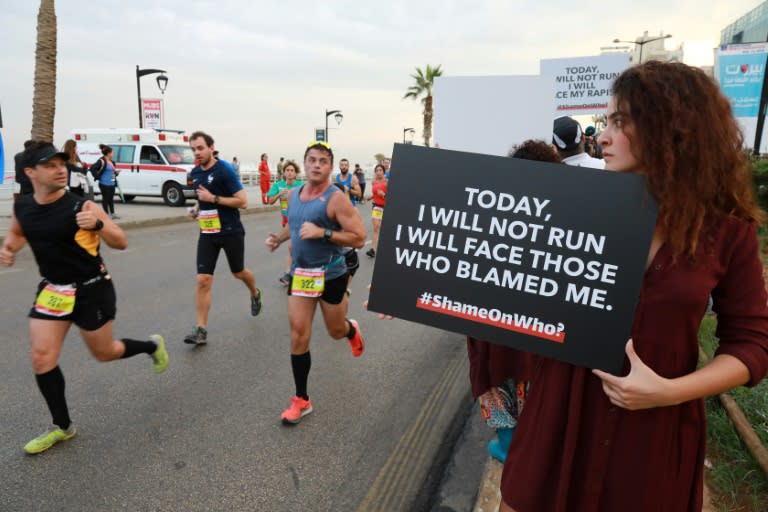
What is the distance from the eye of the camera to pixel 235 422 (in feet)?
11.5

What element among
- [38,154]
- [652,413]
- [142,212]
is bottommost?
[142,212]

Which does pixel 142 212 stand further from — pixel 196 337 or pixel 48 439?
pixel 48 439

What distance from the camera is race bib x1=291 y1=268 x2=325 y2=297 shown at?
3.59 metres

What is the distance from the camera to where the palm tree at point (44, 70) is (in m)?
12.2

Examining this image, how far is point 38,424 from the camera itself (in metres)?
3.41

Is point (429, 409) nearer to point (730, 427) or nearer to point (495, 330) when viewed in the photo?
point (730, 427)

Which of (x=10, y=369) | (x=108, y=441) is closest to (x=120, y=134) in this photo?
(x=10, y=369)

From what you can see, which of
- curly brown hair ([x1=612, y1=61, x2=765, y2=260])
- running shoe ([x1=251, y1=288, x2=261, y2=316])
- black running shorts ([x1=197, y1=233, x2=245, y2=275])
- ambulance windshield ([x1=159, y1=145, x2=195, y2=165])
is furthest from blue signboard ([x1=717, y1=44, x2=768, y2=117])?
ambulance windshield ([x1=159, y1=145, x2=195, y2=165])

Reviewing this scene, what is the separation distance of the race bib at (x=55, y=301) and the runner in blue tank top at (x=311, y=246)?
50.9 inches

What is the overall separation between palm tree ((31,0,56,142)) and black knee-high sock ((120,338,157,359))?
1090 cm

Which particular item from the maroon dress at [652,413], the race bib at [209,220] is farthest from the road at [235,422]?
the maroon dress at [652,413]

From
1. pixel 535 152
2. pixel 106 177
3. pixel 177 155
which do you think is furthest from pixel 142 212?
pixel 535 152

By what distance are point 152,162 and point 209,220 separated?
15.4 metres

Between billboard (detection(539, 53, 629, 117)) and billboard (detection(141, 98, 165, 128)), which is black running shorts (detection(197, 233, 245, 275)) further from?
billboard (detection(141, 98, 165, 128))
